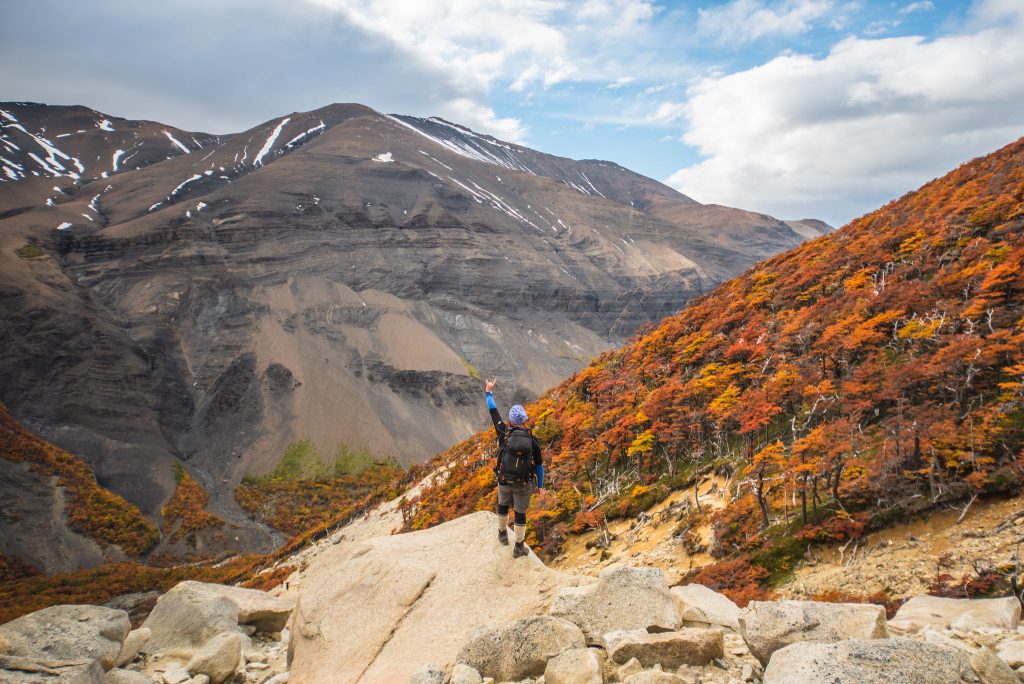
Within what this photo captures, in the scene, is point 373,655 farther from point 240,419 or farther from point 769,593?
point 240,419

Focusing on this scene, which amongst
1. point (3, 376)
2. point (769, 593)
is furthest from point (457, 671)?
point (3, 376)

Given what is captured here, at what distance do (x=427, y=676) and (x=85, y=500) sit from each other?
7460 cm

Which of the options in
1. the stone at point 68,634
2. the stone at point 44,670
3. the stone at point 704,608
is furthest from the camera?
the stone at point 68,634

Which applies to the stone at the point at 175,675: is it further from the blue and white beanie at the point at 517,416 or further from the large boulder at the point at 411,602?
the blue and white beanie at the point at 517,416

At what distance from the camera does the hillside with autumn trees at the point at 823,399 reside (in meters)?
12.2

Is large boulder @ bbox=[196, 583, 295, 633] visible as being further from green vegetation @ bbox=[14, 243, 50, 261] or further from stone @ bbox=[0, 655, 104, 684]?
green vegetation @ bbox=[14, 243, 50, 261]

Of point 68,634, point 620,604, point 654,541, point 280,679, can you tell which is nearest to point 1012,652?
point 620,604

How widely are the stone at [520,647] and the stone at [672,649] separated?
823 millimetres

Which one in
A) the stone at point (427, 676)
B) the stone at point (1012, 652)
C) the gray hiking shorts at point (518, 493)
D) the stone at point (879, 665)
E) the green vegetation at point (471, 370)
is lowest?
the green vegetation at point (471, 370)

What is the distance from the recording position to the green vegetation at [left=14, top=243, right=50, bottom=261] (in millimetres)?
95250

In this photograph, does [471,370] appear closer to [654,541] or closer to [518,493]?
[654,541]

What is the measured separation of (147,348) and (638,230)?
134 m

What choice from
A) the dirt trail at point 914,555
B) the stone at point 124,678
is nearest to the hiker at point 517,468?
the dirt trail at point 914,555

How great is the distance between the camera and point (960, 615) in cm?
737
